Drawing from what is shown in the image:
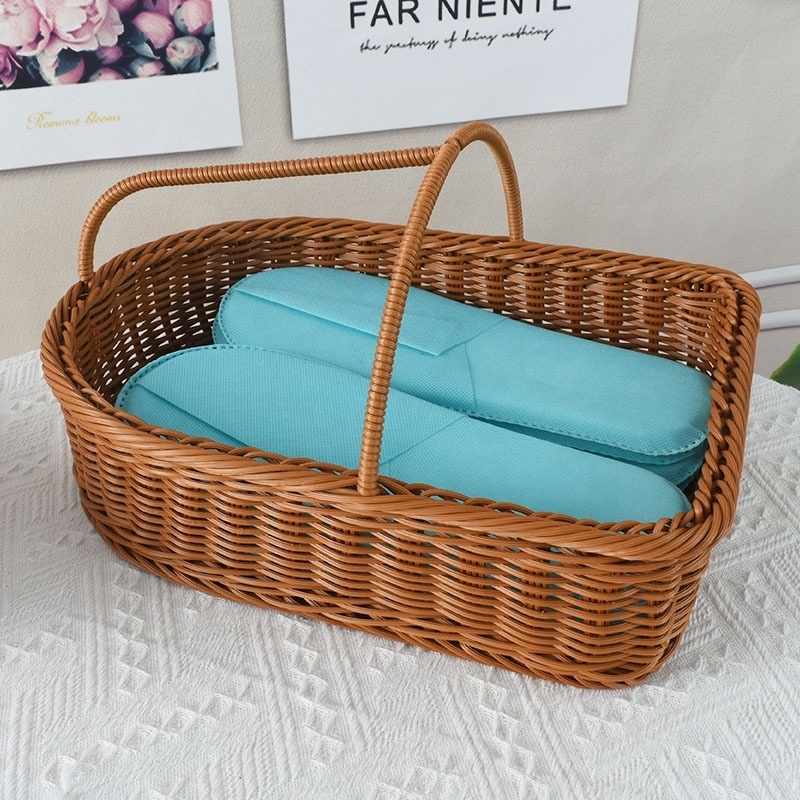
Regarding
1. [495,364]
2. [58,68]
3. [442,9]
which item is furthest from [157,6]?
[495,364]

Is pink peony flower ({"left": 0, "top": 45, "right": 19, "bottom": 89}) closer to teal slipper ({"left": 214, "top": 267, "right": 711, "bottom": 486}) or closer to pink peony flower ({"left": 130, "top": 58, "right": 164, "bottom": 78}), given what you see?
pink peony flower ({"left": 130, "top": 58, "right": 164, "bottom": 78})

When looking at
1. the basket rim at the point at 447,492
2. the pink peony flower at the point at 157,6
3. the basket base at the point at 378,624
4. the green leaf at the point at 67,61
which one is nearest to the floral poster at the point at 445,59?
the pink peony flower at the point at 157,6

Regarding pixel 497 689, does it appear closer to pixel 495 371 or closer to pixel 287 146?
pixel 495 371

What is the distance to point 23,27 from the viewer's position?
893 mm

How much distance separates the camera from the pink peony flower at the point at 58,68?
91cm

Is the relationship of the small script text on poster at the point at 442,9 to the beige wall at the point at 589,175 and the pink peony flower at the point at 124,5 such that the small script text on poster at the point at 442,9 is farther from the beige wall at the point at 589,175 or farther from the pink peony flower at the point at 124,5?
the pink peony flower at the point at 124,5

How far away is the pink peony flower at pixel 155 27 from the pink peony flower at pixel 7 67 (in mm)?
132

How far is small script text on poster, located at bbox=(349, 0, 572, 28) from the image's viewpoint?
973mm

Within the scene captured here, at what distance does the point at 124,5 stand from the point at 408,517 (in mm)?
678

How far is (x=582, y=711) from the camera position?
22.4 inches

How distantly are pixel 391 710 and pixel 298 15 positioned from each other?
2.47 feet

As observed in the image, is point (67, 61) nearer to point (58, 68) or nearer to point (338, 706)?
point (58, 68)

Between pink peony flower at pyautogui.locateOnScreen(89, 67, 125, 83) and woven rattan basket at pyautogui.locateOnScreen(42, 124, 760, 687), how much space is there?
0.24 meters

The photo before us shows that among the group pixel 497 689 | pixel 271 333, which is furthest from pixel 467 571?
pixel 271 333
